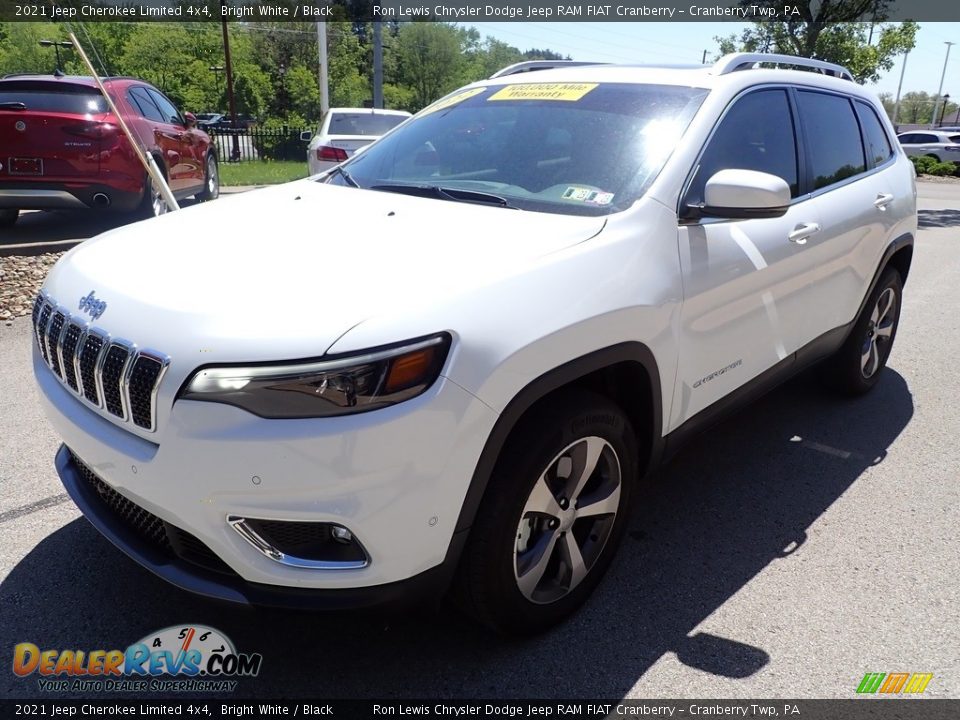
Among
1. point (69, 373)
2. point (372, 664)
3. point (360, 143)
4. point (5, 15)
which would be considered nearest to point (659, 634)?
point (372, 664)

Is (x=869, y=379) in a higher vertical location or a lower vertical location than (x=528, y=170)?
lower

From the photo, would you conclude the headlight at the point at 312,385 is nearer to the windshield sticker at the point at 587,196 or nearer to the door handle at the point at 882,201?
the windshield sticker at the point at 587,196

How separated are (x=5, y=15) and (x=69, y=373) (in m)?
52.8

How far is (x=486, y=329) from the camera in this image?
6.57ft

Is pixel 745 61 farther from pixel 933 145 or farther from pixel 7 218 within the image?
pixel 933 145

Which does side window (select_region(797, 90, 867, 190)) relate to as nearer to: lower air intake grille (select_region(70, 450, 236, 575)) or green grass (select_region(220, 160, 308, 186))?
lower air intake grille (select_region(70, 450, 236, 575))

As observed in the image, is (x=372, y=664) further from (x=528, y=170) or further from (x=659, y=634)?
(x=528, y=170)

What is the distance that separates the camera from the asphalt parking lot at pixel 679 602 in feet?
7.84

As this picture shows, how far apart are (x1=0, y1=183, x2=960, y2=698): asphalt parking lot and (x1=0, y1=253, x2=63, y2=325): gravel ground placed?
214 centimetres

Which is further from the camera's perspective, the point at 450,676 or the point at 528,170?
the point at 528,170

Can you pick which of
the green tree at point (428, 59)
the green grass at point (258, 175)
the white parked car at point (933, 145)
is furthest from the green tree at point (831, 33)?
the green tree at point (428, 59)

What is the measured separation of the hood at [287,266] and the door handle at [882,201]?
2369mm

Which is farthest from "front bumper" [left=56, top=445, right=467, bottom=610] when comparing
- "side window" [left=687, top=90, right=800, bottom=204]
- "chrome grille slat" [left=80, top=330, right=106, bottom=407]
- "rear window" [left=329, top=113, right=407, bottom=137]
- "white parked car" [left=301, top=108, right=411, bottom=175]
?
"rear window" [left=329, top=113, right=407, bottom=137]

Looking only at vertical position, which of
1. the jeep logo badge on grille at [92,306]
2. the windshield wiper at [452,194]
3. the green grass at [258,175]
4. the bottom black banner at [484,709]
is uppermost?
the windshield wiper at [452,194]
